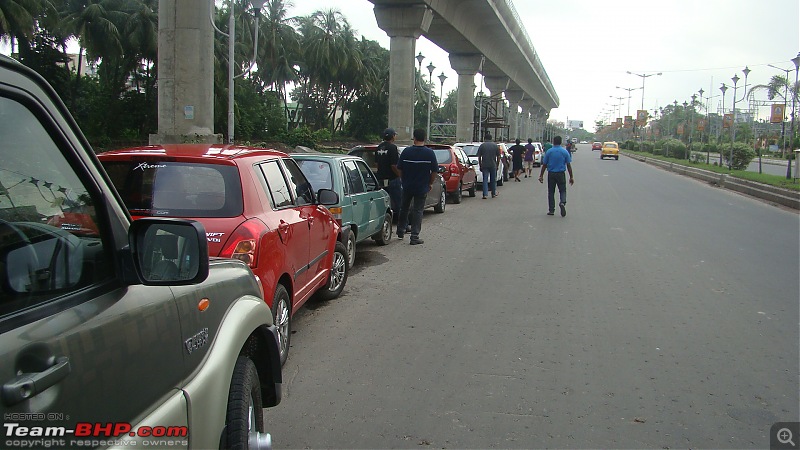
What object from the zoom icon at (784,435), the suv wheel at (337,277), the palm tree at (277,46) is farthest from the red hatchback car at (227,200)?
the palm tree at (277,46)

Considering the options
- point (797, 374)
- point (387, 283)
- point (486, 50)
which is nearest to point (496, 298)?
point (387, 283)

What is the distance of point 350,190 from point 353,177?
37 centimetres

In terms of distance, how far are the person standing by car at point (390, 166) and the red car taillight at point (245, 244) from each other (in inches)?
282

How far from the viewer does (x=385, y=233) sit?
11484 millimetres

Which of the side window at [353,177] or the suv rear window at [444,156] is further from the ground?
the suv rear window at [444,156]

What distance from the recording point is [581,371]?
5.16 m

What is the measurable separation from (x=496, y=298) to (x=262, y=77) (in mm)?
60255

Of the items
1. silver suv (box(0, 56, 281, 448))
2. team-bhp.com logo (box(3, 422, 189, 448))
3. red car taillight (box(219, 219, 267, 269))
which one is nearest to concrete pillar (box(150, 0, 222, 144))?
red car taillight (box(219, 219, 267, 269))

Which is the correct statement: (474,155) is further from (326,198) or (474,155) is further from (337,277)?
(326,198)

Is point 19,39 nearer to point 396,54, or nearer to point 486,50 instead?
point 396,54

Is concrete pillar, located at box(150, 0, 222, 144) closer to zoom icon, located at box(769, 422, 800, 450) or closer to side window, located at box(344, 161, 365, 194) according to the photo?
side window, located at box(344, 161, 365, 194)

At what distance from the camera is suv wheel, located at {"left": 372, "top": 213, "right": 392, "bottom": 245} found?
11297 millimetres

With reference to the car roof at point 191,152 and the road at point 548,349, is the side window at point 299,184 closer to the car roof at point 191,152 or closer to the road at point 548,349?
the car roof at point 191,152

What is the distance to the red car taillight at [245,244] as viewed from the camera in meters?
4.67
